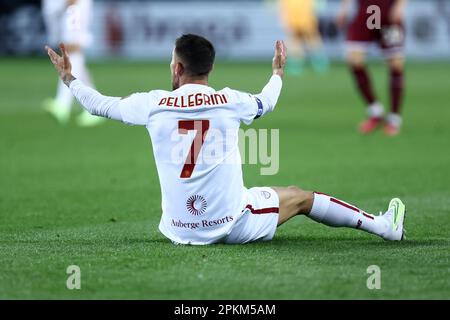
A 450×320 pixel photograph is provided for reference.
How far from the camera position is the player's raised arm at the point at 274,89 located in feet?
22.3

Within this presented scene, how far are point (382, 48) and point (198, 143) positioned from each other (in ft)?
31.1

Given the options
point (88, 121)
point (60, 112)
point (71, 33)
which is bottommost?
point (88, 121)

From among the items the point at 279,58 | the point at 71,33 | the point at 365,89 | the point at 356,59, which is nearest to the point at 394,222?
the point at 279,58

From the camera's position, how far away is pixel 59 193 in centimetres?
1009

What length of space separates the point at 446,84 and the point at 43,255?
18542 millimetres

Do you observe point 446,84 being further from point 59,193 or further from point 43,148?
point 59,193

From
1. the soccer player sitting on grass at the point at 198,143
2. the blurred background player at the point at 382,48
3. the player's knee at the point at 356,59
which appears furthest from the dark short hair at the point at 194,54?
the player's knee at the point at 356,59

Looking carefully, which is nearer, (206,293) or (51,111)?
(206,293)

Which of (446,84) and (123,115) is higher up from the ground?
(123,115)

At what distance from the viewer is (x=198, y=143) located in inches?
261

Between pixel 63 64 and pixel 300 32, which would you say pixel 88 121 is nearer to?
pixel 63 64
